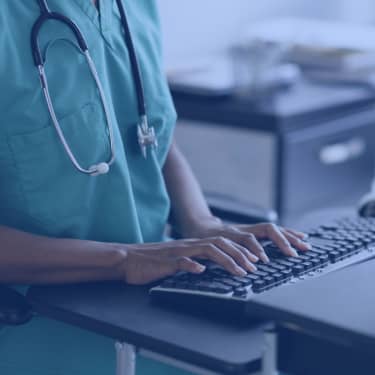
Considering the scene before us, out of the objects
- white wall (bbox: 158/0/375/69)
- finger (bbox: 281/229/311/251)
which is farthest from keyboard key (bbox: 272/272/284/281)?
white wall (bbox: 158/0/375/69)

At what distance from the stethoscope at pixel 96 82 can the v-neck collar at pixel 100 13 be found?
3 centimetres

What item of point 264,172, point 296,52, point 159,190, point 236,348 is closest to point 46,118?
point 159,190

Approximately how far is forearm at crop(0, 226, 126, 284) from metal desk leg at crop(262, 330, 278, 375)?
0.30 metres

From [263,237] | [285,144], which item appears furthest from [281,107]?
[263,237]

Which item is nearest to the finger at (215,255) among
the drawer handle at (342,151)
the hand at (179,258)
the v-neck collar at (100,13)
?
the hand at (179,258)

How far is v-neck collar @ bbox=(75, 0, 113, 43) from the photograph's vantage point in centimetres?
123

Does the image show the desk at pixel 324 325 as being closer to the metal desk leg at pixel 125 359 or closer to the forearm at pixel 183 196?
the metal desk leg at pixel 125 359

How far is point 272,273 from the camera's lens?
103 centimetres

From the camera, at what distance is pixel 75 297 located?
1060mm

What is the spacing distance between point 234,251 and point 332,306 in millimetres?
253

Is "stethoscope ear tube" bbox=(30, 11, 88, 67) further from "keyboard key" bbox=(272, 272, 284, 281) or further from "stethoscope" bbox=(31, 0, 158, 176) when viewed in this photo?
"keyboard key" bbox=(272, 272, 284, 281)

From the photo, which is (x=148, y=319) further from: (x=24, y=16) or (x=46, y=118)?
(x=24, y=16)

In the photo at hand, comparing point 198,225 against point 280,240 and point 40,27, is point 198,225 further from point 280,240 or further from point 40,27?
point 40,27

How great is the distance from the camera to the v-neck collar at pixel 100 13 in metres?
1.23
